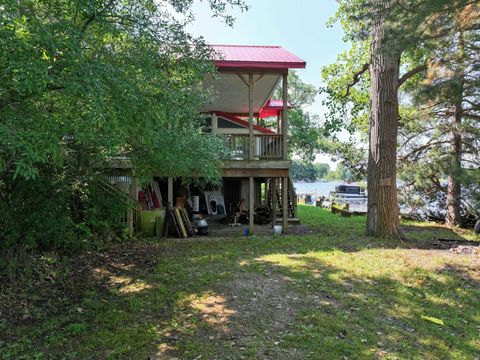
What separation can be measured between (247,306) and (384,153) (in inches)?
234

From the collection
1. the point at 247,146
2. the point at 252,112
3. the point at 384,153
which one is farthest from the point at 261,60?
the point at 384,153

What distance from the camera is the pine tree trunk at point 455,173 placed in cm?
1054

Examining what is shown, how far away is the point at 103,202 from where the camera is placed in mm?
7609

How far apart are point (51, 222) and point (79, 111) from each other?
3.43 metres

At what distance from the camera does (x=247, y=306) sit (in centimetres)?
451

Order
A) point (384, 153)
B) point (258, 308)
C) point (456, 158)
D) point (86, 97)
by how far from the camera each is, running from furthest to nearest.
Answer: point (456, 158)
point (384, 153)
point (258, 308)
point (86, 97)

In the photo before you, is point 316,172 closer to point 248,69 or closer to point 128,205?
point 248,69

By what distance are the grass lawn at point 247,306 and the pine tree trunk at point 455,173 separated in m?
4.37

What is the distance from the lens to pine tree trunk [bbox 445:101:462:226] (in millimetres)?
10539

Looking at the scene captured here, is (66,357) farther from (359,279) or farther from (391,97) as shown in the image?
(391,97)

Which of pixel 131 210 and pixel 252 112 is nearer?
pixel 131 210

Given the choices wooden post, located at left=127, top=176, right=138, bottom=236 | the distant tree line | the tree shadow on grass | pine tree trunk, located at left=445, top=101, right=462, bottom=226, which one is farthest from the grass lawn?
the distant tree line

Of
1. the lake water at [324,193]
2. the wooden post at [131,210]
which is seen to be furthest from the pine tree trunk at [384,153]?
the lake water at [324,193]

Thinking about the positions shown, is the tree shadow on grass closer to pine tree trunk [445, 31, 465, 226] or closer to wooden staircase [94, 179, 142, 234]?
wooden staircase [94, 179, 142, 234]
